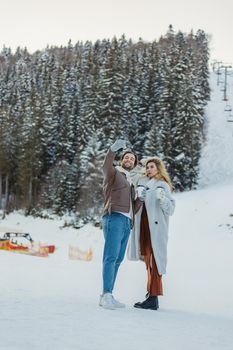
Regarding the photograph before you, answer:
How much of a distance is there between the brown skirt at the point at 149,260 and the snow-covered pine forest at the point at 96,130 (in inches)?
1342

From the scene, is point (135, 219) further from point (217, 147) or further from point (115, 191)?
point (217, 147)

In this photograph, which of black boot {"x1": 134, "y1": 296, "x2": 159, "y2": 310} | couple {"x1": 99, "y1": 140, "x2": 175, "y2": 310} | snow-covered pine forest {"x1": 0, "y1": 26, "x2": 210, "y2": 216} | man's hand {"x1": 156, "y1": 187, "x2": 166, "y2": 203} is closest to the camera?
couple {"x1": 99, "y1": 140, "x2": 175, "y2": 310}

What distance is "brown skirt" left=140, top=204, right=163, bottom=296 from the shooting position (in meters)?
5.97

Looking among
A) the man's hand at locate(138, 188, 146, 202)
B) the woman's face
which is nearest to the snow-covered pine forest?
the woman's face

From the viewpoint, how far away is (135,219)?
6.23 m

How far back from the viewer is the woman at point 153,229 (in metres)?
6.04

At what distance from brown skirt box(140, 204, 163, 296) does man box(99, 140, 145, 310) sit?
1.19ft

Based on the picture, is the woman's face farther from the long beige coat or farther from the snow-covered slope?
the snow-covered slope

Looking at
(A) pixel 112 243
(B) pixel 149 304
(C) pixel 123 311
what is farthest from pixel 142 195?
(C) pixel 123 311

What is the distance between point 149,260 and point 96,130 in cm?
4300

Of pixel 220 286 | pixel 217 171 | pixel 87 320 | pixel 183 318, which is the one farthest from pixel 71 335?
pixel 217 171

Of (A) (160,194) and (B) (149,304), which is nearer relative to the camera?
(B) (149,304)

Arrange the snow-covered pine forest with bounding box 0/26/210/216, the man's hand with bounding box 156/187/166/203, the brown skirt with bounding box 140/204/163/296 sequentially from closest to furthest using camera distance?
the brown skirt with bounding box 140/204/163/296 → the man's hand with bounding box 156/187/166/203 → the snow-covered pine forest with bounding box 0/26/210/216

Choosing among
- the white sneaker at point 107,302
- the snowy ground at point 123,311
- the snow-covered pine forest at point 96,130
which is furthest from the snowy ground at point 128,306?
the snow-covered pine forest at point 96,130
